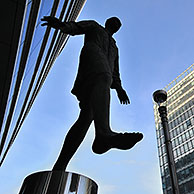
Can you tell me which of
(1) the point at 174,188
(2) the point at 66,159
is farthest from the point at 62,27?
(1) the point at 174,188

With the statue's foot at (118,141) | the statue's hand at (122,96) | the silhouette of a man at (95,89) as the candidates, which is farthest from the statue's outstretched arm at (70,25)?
the statue's foot at (118,141)

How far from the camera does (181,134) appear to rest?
224 ft

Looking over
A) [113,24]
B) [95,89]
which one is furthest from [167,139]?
[95,89]

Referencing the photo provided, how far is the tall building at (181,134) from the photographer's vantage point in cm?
6062

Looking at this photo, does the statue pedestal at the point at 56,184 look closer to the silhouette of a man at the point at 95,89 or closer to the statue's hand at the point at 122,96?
the silhouette of a man at the point at 95,89

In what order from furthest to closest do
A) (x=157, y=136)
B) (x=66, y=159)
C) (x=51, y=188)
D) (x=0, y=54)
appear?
(x=157, y=136) → (x=0, y=54) → (x=66, y=159) → (x=51, y=188)

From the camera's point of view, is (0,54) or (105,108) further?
(0,54)

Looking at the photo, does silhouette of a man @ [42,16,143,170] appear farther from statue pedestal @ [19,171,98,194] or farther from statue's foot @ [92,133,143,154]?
statue pedestal @ [19,171,98,194]

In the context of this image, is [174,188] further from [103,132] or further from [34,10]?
[34,10]

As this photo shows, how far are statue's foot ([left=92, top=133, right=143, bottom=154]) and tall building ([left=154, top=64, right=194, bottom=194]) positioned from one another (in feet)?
202

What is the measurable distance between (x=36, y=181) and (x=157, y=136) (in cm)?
7824

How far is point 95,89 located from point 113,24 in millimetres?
1054

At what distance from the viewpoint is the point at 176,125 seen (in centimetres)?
7169

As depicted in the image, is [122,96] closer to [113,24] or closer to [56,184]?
[113,24]
